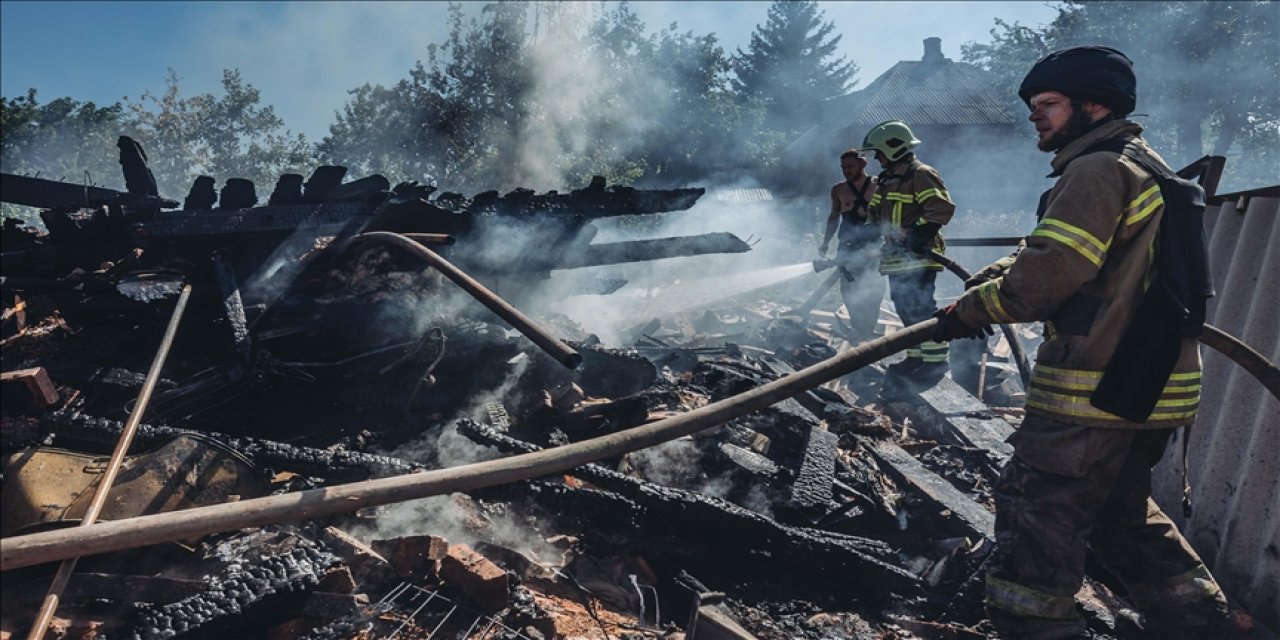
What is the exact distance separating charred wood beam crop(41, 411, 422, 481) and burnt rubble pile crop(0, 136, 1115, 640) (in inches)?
0.7

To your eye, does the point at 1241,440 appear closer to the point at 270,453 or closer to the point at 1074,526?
the point at 1074,526

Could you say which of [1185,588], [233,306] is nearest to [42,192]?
[233,306]

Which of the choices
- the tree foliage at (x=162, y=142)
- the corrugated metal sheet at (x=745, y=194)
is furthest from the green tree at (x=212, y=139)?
the corrugated metal sheet at (x=745, y=194)

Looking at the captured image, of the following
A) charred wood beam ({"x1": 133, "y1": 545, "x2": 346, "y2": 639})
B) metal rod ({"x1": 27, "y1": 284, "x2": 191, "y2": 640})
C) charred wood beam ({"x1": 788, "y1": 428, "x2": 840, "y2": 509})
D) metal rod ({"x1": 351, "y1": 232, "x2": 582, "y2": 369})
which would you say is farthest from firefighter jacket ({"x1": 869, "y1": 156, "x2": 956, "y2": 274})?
metal rod ({"x1": 27, "y1": 284, "x2": 191, "y2": 640})

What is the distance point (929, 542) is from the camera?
12.3 feet

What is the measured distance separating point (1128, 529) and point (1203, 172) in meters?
2.75

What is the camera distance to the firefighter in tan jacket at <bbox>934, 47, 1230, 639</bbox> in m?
2.21

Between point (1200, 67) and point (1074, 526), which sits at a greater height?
point (1200, 67)

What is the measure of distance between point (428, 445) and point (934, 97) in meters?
31.6

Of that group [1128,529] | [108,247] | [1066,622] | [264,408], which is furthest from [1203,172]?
[108,247]

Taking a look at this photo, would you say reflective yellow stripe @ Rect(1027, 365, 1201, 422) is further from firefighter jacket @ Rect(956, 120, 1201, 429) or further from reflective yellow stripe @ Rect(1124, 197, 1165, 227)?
reflective yellow stripe @ Rect(1124, 197, 1165, 227)

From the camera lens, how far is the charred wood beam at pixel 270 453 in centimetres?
352

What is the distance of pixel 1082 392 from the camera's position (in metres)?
2.29

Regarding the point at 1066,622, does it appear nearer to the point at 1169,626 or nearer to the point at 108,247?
the point at 1169,626
